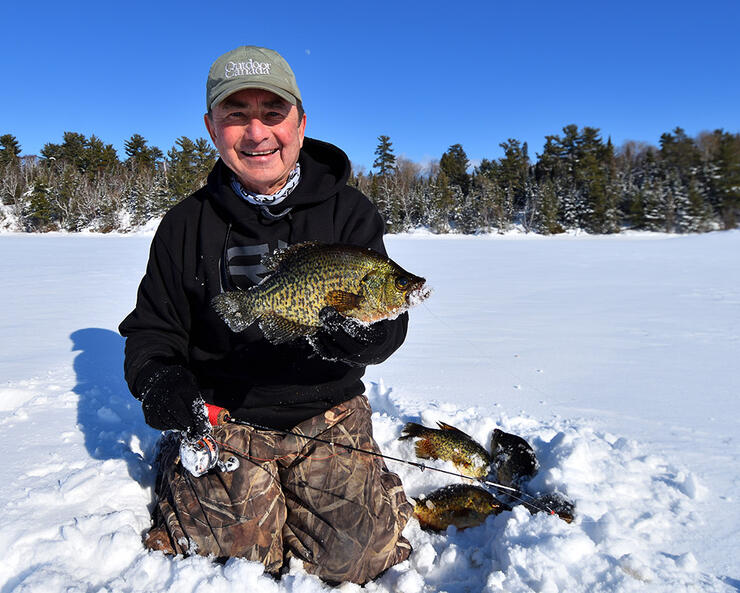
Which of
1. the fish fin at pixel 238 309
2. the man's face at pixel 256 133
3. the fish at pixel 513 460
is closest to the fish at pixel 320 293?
the fish fin at pixel 238 309

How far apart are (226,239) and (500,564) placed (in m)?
2.17

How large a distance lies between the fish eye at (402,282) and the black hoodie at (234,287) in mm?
576

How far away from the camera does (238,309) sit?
1.97 metres

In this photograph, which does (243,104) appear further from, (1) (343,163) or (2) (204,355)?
(2) (204,355)

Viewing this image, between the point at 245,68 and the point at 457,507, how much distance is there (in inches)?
101

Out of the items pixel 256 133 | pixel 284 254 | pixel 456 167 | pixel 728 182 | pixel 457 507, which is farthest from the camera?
pixel 456 167

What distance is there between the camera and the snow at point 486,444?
2068 millimetres

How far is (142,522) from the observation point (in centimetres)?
243

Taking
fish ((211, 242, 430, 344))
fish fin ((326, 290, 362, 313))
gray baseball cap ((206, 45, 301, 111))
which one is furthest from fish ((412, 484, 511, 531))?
gray baseball cap ((206, 45, 301, 111))

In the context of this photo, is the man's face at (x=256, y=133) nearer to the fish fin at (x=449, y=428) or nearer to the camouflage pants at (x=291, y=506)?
the camouflage pants at (x=291, y=506)

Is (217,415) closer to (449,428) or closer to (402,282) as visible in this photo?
(402,282)

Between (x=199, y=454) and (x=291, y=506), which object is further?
(x=291, y=506)

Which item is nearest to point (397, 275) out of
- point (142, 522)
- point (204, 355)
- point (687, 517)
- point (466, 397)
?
point (204, 355)

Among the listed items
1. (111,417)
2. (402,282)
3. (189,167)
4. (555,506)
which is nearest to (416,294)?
(402,282)
